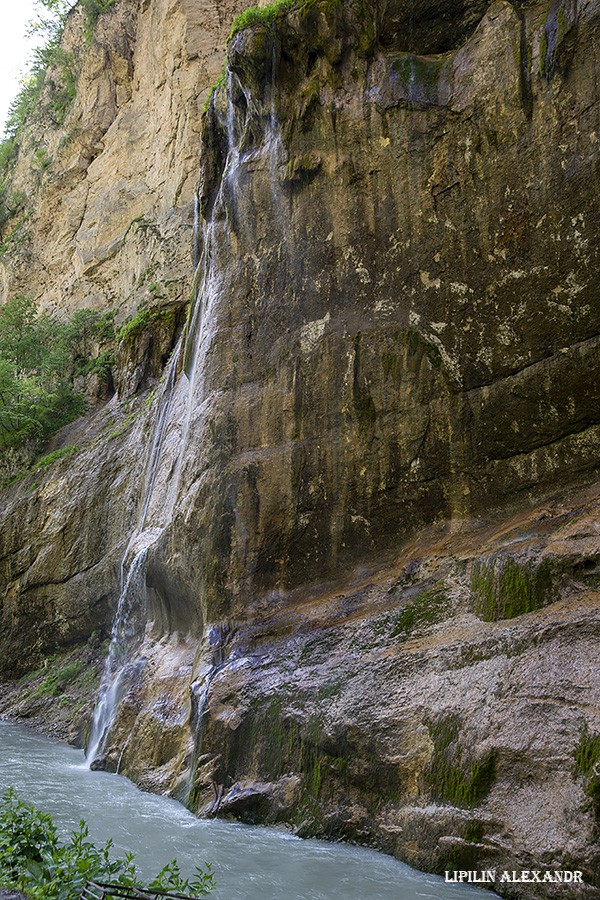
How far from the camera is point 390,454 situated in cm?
834

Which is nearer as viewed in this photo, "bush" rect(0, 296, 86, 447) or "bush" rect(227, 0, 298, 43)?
"bush" rect(227, 0, 298, 43)

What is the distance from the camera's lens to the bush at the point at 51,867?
133 inches

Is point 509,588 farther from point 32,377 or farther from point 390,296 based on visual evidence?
point 32,377

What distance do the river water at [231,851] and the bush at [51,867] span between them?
3.28 feet

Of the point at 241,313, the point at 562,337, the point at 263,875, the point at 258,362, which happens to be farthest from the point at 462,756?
the point at 241,313

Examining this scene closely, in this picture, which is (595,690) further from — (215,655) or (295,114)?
(295,114)

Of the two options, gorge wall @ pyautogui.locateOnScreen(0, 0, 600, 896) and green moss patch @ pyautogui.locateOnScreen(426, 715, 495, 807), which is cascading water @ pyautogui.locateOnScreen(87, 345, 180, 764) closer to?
gorge wall @ pyautogui.locateOnScreen(0, 0, 600, 896)

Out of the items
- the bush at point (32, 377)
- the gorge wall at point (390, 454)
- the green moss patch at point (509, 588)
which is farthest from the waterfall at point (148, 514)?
the bush at point (32, 377)

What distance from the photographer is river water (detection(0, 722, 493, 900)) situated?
15.6 feet

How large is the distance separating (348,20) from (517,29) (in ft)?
7.48

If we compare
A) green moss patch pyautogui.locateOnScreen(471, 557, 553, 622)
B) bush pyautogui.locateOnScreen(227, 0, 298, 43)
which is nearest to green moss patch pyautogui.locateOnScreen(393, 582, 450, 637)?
green moss patch pyautogui.locateOnScreen(471, 557, 553, 622)

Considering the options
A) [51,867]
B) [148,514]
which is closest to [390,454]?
[148,514]

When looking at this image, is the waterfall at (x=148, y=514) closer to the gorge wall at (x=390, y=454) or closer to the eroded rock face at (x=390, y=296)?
the gorge wall at (x=390, y=454)

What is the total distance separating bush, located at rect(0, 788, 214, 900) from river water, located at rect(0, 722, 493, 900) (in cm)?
100
